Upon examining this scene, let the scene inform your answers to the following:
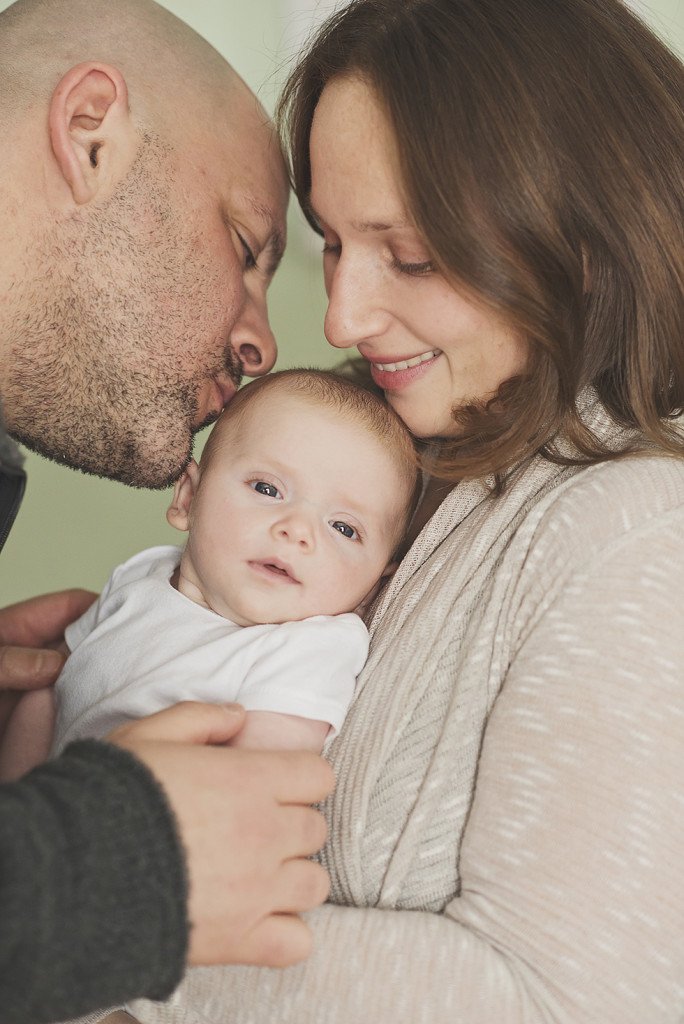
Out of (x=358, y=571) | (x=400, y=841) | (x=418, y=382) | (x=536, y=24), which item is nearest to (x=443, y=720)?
(x=400, y=841)

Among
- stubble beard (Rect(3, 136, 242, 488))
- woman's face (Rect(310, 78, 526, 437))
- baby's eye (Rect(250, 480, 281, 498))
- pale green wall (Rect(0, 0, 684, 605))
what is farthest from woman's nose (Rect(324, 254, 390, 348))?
pale green wall (Rect(0, 0, 684, 605))

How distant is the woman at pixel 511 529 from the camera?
0.87 meters

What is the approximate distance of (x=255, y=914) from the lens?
0.85m

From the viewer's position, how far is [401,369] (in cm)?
136

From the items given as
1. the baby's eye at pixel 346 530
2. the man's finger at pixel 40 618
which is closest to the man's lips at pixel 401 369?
the baby's eye at pixel 346 530

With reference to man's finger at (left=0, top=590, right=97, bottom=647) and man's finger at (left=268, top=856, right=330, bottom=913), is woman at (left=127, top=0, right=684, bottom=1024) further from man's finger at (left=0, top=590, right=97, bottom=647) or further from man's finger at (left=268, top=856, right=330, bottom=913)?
man's finger at (left=0, top=590, right=97, bottom=647)

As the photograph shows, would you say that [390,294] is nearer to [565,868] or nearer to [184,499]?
[184,499]

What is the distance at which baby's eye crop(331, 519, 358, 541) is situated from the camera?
1275 millimetres

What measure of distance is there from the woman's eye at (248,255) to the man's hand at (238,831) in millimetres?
1110

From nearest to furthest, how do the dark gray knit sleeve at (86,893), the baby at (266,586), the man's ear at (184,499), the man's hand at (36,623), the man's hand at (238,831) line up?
1. the dark gray knit sleeve at (86,893)
2. the man's hand at (238,831)
3. the baby at (266,586)
4. the man's ear at (184,499)
5. the man's hand at (36,623)

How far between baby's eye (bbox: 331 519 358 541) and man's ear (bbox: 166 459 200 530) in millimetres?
247

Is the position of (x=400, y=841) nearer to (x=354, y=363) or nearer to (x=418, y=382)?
(x=418, y=382)

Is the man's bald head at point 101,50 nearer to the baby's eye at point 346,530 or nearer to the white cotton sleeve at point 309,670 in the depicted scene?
the baby's eye at point 346,530

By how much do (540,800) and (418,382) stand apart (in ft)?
2.18
